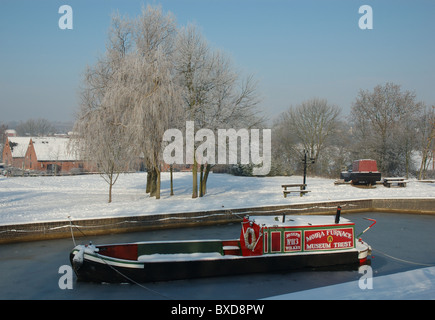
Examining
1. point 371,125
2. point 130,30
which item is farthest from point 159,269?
point 371,125

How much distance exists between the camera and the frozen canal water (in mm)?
10849

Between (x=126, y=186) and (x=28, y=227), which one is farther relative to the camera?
(x=126, y=186)

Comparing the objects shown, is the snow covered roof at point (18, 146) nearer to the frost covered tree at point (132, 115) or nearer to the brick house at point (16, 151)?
the brick house at point (16, 151)

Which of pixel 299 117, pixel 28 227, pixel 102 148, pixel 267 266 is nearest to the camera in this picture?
pixel 267 266

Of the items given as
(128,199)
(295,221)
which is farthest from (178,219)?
(295,221)

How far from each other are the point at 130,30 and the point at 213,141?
9.69 m

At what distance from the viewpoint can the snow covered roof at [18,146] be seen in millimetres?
62000

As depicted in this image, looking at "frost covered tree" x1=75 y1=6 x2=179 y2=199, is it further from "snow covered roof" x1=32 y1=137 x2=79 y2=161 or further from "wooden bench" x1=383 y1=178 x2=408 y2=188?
"snow covered roof" x1=32 y1=137 x2=79 y2=161

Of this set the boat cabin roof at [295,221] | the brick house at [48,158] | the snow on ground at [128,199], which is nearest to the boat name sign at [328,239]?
the boat cabin roof at [295,221]

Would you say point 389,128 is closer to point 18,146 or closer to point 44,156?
point 44,156

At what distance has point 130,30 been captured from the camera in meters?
24.8

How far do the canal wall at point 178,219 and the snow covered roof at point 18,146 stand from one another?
51.1 m

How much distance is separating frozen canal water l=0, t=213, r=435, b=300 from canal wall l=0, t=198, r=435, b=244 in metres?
0.55
